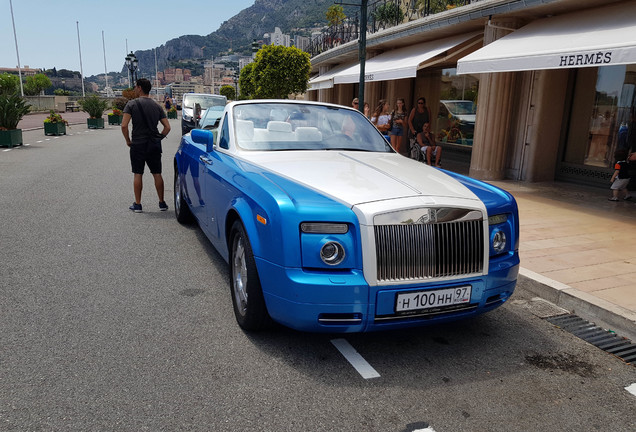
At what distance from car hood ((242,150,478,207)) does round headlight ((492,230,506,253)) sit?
31 cm

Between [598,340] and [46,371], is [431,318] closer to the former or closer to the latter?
[598,340]

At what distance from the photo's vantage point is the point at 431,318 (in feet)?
10.1

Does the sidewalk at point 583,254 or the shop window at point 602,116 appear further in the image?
the shop window at point 602,116

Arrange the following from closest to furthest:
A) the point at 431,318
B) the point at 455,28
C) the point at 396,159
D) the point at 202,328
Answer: the point at 431,318
the point at 202,328
the point at 396,159
the point at 455,28

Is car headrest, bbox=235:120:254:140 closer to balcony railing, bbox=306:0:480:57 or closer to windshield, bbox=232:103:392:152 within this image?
windshield, bbox=232:103:392:152

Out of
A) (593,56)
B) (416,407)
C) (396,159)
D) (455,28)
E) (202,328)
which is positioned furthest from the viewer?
(455,28)

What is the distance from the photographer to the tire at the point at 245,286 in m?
3.25

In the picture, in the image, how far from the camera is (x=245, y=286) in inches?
137

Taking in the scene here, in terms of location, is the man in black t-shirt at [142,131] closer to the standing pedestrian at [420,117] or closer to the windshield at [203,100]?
the standing pedestrian at [420,117]

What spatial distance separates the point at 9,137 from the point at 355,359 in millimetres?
16710

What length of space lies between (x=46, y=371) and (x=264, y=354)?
129 centimetres

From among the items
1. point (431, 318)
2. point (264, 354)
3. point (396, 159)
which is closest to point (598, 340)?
point (431, 318)

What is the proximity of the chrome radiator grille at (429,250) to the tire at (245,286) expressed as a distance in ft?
2.81

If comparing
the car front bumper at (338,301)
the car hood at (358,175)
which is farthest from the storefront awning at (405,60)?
the car front bumper at (338,301)
